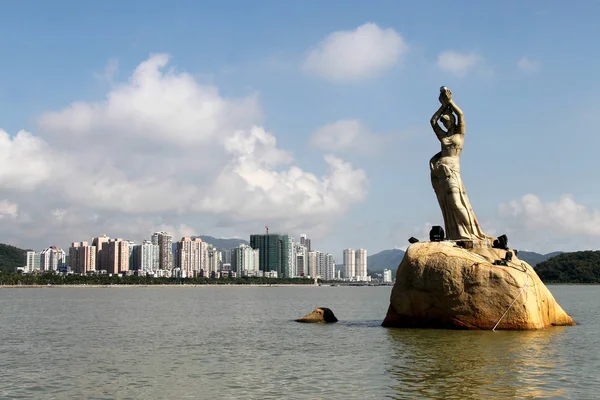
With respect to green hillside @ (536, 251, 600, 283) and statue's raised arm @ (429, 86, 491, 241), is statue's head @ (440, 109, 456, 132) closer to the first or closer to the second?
statue's raised arm @ (429, 86, 491, 241)

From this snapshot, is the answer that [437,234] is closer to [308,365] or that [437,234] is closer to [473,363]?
[473,363]

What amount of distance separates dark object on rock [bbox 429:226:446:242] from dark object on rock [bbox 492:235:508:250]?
1852 millimetres

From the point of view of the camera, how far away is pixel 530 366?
53.5 feet

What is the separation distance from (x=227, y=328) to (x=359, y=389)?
17.4 meters

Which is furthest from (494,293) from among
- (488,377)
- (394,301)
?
(488,377)

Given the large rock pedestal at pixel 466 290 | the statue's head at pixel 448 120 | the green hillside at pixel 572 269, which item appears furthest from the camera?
the green hillside at pixel 572 269

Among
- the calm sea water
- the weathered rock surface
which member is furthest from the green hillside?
the calm sea water

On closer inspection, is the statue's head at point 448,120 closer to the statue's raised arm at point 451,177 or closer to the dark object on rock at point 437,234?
the statue's raised arm at point 451,177

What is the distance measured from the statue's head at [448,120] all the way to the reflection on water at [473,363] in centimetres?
784

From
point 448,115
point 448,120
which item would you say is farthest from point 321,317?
point 448,115

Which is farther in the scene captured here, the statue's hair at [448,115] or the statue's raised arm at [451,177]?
the statue's hair at [448,115]

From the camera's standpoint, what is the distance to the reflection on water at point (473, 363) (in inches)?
538

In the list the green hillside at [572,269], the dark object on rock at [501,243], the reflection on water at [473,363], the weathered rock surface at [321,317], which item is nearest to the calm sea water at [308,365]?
the reflection on water at [473,363]

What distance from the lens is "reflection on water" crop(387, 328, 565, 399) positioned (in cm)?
1366
